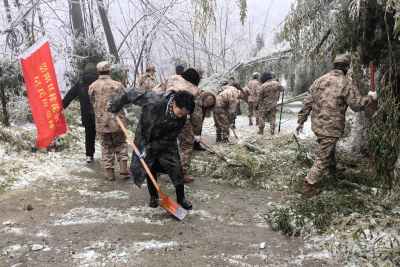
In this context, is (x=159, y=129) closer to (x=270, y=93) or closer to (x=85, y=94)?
(x=85, y=94)

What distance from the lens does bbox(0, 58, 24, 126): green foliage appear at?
5840 millimetres

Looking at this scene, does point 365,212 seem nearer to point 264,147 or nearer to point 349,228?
point 349,228

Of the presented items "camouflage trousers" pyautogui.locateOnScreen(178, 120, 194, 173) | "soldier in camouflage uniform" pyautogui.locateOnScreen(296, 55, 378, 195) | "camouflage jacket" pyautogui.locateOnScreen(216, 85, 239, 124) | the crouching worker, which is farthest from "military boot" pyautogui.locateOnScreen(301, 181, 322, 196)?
"camouflage jacket" pyautogui.locateOnScreen(216, 85, 239, 124)

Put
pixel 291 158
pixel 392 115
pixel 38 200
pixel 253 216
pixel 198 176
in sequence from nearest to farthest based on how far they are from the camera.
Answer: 1. pixel 392 115
2. pixel 253 216
3. pixel 38 200
4. pixel 198 176
5. pixel 291 158

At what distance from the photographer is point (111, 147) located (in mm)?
4844

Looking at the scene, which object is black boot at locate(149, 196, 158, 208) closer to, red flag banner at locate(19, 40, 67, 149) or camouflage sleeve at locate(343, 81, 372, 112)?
red flag banner at locate(19, 40, 67, 149)

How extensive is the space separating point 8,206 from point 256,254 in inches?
122

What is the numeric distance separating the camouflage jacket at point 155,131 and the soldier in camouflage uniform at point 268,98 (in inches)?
231

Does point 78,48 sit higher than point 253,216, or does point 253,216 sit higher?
point 78,48

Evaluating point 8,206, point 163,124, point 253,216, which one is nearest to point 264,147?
point 253,216

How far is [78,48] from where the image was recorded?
7.93m

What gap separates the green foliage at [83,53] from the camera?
7.94m

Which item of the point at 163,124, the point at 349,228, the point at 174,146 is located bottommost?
the point at 349,228

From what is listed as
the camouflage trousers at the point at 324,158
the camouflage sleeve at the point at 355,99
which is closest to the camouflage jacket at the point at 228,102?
the camouflage trousers at the point at 324,158
